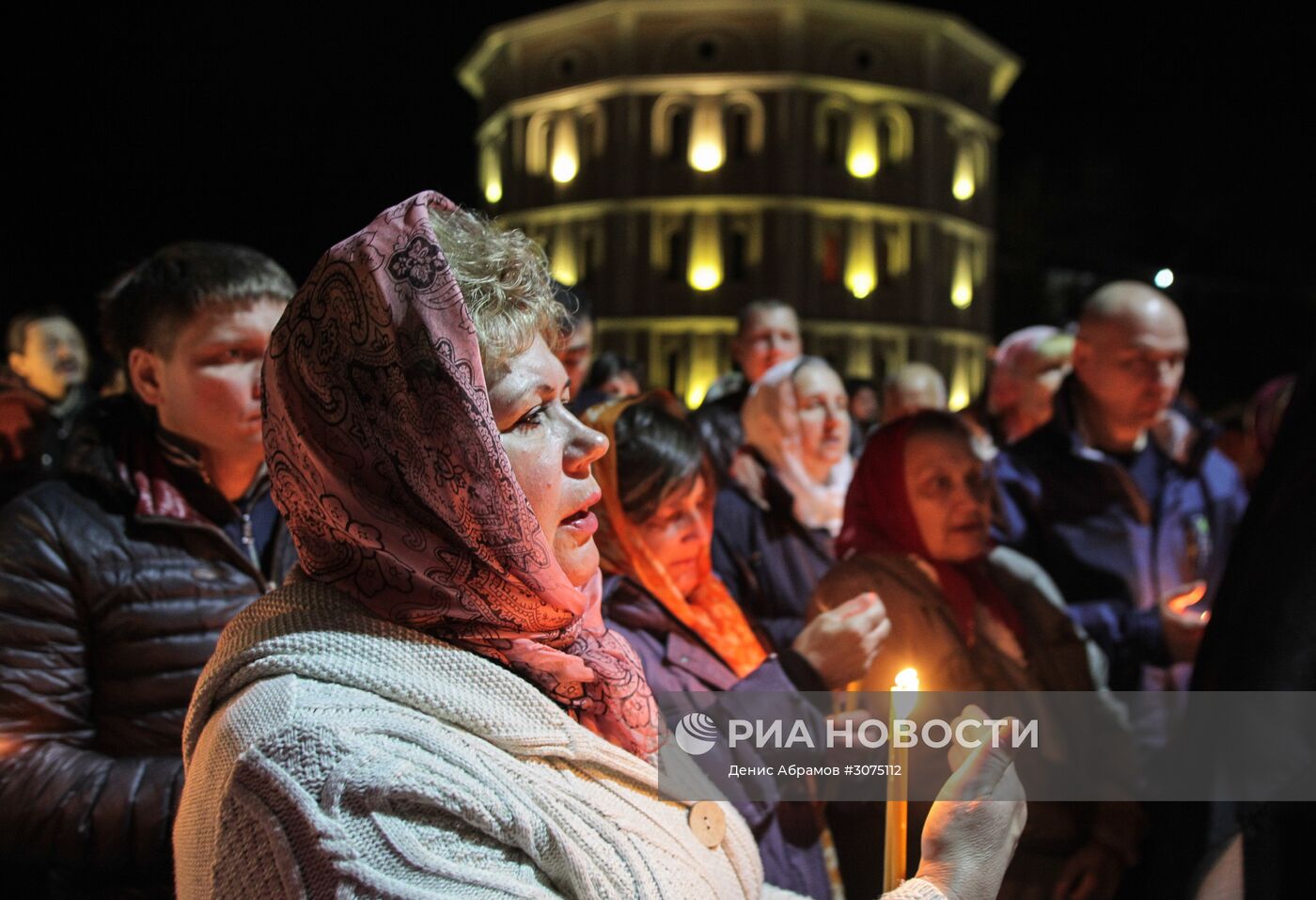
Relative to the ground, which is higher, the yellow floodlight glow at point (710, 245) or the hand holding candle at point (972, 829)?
the yellow floodlight glow at point (710, 245)

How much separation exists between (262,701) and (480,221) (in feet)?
2.37

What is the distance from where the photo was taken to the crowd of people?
1.28 m

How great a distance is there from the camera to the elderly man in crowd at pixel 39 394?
513cm

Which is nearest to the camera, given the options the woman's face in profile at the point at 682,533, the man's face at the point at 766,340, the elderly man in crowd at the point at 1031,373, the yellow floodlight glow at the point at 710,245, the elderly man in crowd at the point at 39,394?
the woman's face in profile at the point at 682,533

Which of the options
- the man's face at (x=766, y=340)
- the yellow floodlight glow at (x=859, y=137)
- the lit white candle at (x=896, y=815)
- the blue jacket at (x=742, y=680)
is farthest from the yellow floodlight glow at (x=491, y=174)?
the lit white candle at (x=896, y=815)

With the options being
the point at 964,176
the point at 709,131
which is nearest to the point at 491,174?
the point at 709,131

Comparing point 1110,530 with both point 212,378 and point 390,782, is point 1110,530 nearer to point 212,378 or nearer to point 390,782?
point 212,378

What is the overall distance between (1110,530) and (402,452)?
11.3 feet

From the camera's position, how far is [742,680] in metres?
2.47

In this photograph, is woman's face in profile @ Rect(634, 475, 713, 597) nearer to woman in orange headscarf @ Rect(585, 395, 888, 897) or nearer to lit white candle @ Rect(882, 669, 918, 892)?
woman in orange headscarf @ Rect(585, 395, 888, 897)

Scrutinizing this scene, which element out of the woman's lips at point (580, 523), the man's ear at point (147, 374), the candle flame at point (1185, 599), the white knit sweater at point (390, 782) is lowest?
the candle flame at point (1185, 599)

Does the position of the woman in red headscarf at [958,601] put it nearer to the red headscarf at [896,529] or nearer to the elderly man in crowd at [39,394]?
the red headscarf at [896,529]

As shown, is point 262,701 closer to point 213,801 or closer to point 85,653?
point 213,801

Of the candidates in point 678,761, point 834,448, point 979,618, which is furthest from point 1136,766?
point 678,761
